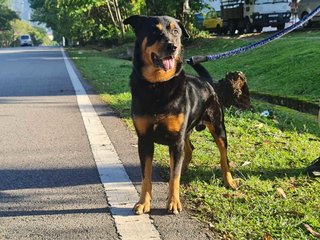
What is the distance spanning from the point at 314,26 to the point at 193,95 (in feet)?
70.9

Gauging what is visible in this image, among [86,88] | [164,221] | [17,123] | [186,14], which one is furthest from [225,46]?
[164,221]

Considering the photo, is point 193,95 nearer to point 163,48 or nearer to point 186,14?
point 163,48

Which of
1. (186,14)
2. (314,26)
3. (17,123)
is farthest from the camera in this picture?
(186,14)

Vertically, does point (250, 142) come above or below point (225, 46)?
above

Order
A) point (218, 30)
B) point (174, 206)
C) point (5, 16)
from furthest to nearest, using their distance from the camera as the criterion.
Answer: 1. point (5, 16)
2. point (218, 30)
3. point (174, 206)

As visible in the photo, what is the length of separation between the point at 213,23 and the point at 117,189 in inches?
1115

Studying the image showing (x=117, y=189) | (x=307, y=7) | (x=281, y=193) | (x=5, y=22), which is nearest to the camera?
(x=281, y=193)

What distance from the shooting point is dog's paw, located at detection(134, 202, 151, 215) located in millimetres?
3941

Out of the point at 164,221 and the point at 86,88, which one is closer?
the point at 164,221

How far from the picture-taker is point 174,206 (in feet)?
13.0

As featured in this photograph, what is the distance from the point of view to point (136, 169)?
5.19 m

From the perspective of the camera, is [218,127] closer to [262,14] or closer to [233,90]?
[233,90]

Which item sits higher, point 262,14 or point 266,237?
A: point 266,237

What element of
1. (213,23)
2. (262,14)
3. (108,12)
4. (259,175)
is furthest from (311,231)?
(108,12)
